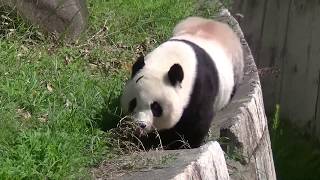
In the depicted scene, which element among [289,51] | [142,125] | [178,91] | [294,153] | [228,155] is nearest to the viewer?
[142,125]

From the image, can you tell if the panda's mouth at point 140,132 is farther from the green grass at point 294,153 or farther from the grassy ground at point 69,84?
the green grass at point 294,153

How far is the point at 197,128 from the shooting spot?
4488 mm

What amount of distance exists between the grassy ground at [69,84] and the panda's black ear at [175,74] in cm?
46

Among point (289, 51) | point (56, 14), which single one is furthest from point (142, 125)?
point (289, 51)

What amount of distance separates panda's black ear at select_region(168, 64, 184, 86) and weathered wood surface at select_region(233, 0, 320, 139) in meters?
4.09

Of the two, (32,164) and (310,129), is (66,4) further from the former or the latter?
(310,129)

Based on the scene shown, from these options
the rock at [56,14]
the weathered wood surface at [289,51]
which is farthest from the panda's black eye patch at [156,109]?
the weathered wood surface at [289,51]

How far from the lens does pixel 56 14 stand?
17.7ft

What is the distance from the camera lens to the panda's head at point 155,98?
427 cm

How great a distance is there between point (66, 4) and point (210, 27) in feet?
3.44

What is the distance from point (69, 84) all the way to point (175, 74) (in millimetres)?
844

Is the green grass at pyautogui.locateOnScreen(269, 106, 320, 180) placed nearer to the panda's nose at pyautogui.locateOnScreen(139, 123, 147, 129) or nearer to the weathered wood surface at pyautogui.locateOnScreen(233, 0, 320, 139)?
the weathered wood surface at pyautogui.locateOnScreen(233, 0, 320, 139)

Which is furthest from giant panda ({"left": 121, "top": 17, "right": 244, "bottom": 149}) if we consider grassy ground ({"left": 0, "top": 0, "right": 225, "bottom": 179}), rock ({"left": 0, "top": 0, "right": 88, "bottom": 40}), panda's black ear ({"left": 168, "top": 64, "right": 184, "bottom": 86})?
rock ({"left": 0, "top": 0, "right": 88, "bottom": 40})

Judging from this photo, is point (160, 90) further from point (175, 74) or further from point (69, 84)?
point (69, 84)
